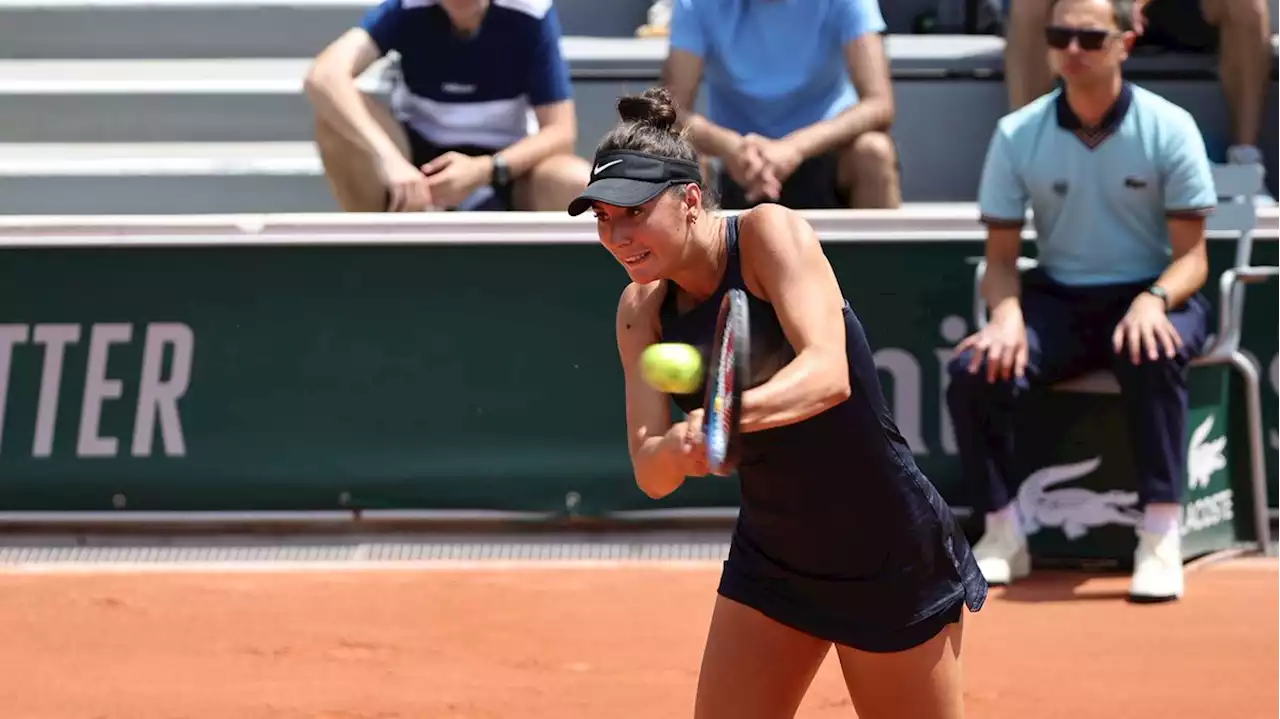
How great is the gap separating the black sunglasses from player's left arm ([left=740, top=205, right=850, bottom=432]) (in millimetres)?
2637

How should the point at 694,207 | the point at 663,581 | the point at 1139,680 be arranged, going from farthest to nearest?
the point at 663,581 < the point at 1139,680 < the point at 694,207

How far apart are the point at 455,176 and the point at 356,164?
450 mm

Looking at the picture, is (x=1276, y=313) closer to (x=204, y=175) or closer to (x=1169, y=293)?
(x=1169, y=293)

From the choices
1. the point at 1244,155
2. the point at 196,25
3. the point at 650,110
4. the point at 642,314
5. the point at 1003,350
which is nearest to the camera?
the point at 650,110

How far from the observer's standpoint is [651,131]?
2.88 meters

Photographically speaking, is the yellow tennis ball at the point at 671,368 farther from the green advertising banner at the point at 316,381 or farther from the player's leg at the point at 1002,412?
the green advertising banner at the point at 316,381

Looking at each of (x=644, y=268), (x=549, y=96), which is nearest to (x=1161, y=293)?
(x=549, y=96)

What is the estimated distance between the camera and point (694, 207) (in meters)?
2.88

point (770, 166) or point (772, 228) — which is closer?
point (772, 228)

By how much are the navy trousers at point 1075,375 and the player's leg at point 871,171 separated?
83 centimetres

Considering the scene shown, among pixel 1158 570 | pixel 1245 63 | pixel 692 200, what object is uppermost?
pixel 692 200

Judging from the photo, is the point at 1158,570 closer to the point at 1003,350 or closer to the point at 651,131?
the point at 1003,350

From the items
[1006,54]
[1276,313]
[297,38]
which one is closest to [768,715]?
[1276,313]

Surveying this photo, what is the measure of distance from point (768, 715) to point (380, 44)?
3.88m
